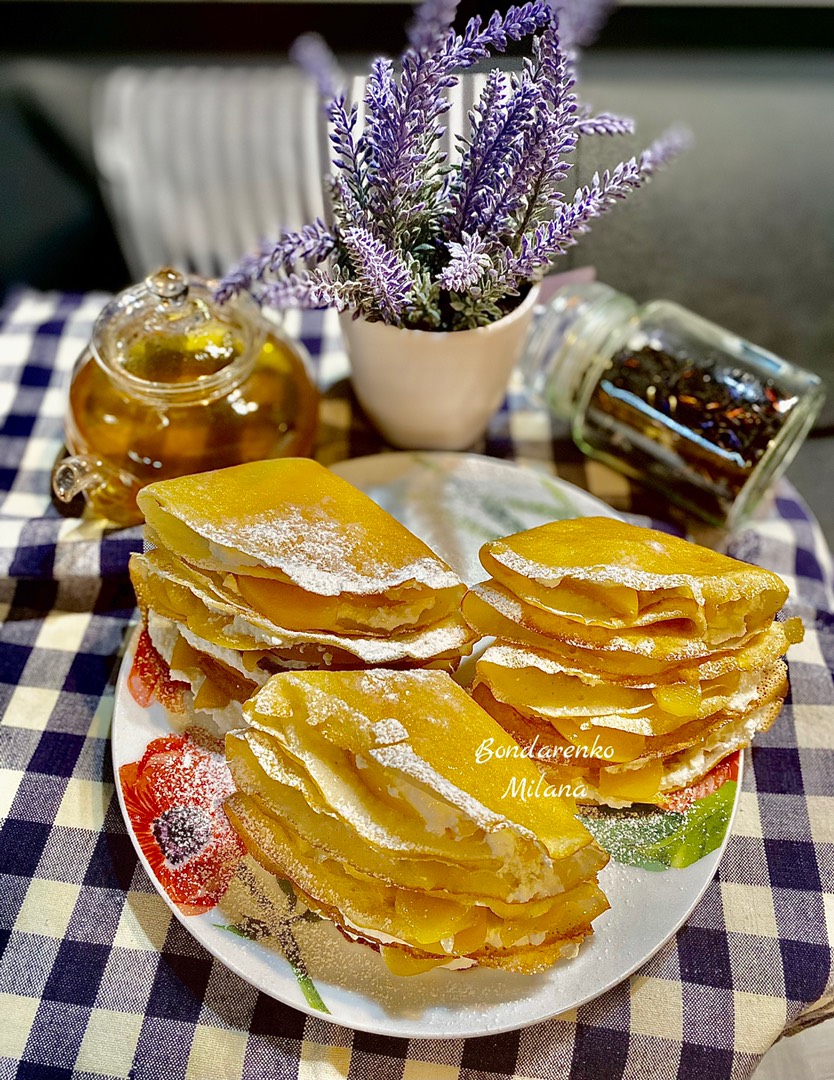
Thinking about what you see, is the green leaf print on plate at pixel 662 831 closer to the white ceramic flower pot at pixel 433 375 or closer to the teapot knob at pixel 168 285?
the white ceramic flower pot at pixel 433 375

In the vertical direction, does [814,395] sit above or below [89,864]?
above

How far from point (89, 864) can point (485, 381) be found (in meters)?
0.50

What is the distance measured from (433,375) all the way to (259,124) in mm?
729

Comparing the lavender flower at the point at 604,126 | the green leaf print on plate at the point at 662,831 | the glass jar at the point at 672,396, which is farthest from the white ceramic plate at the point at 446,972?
the lavender flower at the point at 604,126

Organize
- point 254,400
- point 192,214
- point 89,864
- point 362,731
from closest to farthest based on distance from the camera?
point 362,731 < point 89,864 < point 254,400 < point 192,214

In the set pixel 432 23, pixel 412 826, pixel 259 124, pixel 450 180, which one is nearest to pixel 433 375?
pixel 450 180

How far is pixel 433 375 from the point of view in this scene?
2.55ft

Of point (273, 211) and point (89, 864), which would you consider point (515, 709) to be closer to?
point (89, 864)

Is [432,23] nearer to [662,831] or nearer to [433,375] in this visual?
[433,375]

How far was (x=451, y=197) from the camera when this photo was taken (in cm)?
67

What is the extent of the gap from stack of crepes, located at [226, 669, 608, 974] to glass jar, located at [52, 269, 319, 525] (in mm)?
277

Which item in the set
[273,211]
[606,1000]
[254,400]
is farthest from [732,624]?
[273,211]

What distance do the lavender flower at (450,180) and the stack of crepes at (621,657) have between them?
0.21 m

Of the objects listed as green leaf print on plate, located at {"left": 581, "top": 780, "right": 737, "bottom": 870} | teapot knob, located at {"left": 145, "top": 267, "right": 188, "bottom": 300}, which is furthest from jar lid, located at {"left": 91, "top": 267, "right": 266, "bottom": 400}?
green leaf print on plate, located at {"left": 581, "top": 780, "right": 737, "bottom": 870}
